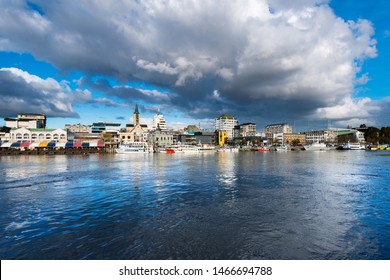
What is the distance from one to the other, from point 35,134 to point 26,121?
31470 mm

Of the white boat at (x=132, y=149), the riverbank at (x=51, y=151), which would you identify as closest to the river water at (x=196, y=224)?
the white boat at (x=132, y=149)

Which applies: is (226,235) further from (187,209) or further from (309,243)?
(187,209)

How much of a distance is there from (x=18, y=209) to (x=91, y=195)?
5.70 meters

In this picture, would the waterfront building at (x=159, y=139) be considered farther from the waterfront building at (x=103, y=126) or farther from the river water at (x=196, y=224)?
the river water at (x=196, y=224)

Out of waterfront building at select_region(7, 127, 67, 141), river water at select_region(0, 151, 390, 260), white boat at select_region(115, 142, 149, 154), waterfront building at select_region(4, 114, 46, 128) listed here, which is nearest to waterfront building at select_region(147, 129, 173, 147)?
white boat at select_region(115, 142, 149, 154)

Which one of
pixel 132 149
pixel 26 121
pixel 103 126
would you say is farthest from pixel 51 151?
pixel 103 126

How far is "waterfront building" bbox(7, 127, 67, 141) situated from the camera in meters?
125

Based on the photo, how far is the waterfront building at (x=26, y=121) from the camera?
146 m

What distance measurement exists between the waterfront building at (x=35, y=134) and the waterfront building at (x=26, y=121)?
19693 mm

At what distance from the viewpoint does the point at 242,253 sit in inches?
387

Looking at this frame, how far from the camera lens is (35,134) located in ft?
416

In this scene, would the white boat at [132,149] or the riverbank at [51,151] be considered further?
the white boat at [132,149]

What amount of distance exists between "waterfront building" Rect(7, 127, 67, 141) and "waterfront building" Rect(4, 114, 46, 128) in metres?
19.7

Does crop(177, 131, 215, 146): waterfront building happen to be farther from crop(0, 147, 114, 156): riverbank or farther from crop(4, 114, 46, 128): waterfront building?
crop(4, 114, 46, 128): waterfront building
